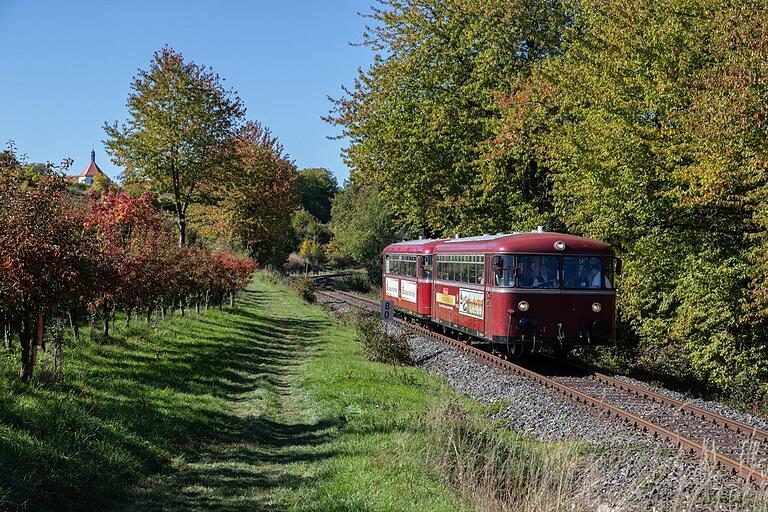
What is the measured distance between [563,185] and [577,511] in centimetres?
1736

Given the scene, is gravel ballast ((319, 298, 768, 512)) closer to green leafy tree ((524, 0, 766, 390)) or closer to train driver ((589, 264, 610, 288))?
green leafy tree ((524, 0, 766, 390))

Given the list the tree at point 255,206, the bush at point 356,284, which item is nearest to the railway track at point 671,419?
the tree at point 255,206

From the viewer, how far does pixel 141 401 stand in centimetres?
1103

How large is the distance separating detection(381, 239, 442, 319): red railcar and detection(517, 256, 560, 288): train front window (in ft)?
24.3

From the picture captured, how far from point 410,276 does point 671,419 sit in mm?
15864

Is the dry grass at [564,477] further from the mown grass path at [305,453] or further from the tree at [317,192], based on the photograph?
the tree at [317,192]

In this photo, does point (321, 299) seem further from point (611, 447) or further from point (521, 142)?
point (611, 447)

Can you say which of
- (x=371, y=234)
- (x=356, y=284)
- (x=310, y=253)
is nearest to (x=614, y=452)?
(x=371, y=234)

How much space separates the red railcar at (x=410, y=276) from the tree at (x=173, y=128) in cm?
863

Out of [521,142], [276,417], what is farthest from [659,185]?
[276,417]

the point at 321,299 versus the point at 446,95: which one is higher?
the point at 446,95

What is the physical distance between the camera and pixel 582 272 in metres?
17.2

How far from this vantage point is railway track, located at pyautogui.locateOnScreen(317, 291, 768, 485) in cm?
930

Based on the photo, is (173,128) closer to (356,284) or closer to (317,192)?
(356,284)
